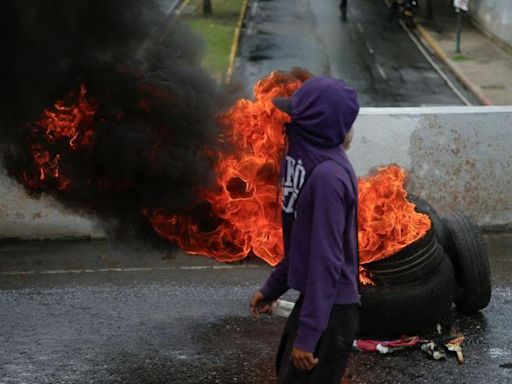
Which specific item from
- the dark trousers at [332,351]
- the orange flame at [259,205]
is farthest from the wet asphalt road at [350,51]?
the dark trousers at [332,351]

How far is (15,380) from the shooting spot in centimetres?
488

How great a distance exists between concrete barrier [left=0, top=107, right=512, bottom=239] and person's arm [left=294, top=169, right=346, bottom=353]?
13.8 ft

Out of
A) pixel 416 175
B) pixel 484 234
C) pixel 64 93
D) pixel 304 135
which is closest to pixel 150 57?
pixel 64 93

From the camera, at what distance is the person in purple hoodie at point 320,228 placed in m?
3.18

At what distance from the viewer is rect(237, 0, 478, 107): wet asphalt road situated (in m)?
19.5

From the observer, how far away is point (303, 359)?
324 centimetres

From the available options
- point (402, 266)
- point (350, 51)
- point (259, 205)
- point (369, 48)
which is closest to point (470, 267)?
point (402, 266)

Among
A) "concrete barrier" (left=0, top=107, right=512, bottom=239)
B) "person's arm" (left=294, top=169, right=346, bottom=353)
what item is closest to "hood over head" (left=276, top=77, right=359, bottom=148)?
"person's arm" (left=294, top=169, right=346, bottom=353)

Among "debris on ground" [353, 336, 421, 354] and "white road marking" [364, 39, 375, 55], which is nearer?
"debris on ground" [353, 336, 421, 354]

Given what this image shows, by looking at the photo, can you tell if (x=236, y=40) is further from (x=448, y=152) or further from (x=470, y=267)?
(x=470, y=267)

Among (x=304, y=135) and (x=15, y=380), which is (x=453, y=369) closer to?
(x=304, y=135)

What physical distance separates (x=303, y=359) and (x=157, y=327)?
99.9 inches

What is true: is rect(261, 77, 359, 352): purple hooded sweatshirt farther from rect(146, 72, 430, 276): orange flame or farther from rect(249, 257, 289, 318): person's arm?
rect(146, 72, 430, 276): orange flame

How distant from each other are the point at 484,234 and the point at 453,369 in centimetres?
284
